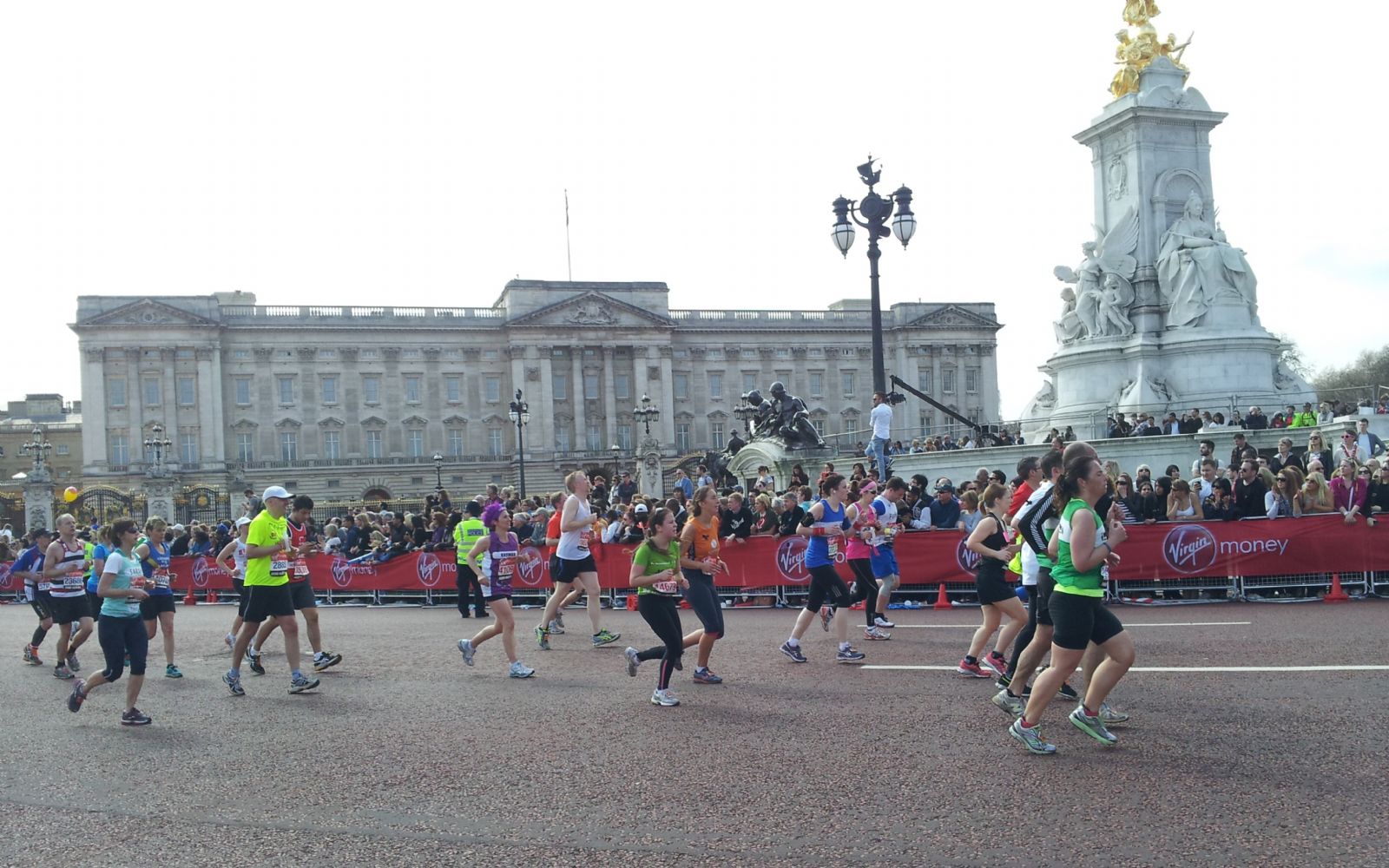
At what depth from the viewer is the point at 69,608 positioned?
1288cm

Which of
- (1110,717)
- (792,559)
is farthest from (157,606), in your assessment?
(1110,717)

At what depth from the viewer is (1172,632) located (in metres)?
12.4

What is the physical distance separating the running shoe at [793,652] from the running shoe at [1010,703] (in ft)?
10.1

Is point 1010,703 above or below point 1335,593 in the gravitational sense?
above

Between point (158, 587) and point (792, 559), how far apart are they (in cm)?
864

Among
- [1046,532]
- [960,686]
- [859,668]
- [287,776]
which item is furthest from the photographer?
[859,668]

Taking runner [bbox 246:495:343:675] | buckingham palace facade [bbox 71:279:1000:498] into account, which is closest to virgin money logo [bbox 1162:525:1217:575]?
runner [bbox 246:495:343:675]

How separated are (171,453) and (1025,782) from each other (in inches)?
3263

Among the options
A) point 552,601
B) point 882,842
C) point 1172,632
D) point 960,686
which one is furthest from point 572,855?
point 1172,632

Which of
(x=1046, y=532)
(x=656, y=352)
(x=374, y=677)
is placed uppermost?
(x=656, y=352)

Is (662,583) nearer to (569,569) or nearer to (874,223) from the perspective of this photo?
(569,569)

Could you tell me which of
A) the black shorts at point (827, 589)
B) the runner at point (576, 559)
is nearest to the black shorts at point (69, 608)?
the runner at point (576, 559)

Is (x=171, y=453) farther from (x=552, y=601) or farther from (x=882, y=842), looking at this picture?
(x=882, y=842)

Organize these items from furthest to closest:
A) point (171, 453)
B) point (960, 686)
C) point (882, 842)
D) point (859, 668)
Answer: point (171, 453) → point (859, 668) → point (960, 686) → point (882, 842)
